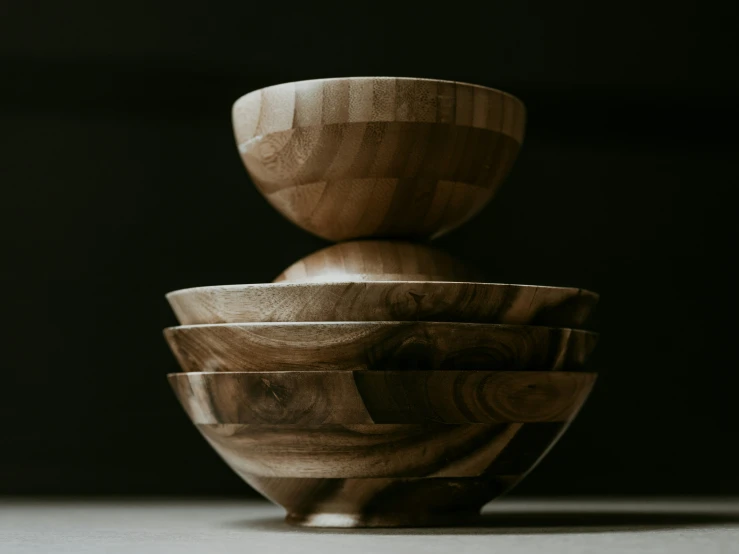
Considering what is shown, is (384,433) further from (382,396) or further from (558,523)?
(558,523)

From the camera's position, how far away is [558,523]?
76cm

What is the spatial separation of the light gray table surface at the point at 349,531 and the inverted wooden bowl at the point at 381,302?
13 cm

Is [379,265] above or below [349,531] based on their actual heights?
Result: above

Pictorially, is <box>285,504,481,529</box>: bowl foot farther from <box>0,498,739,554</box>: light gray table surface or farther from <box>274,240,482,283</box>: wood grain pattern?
<box>274,240,482,283</box>: wood grain pattern

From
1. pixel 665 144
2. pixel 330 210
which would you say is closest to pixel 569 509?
pixel 330 210

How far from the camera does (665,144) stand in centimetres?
120

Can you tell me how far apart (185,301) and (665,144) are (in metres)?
0.66

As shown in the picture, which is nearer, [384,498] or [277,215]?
[384,498]

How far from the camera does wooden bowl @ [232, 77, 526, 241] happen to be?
711 mm

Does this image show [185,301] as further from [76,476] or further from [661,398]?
[661,398]

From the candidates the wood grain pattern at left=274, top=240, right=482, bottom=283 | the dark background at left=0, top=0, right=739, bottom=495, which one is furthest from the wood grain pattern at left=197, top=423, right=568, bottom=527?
the dark background at left=0, top=0, right=739, bottom=495

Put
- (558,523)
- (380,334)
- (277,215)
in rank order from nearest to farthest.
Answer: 1. (380,334)
2. (558,523)
3. (277,215)

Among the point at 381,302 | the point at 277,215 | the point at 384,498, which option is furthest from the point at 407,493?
the point at 277,215

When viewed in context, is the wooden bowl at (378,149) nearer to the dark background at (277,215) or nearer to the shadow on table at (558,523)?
the shadow on table at (558,523)
